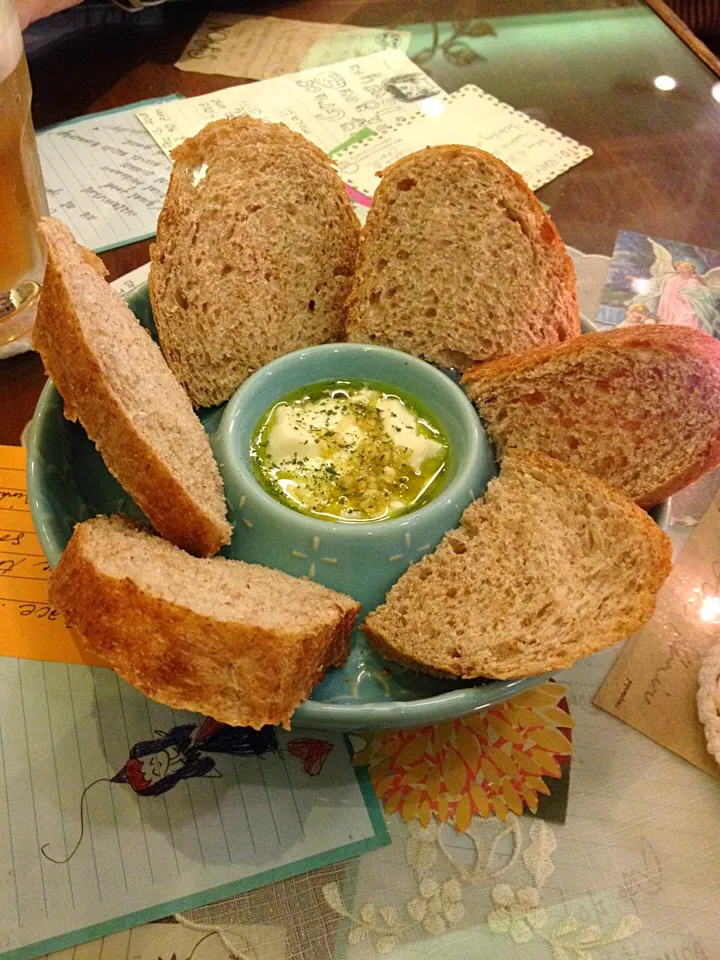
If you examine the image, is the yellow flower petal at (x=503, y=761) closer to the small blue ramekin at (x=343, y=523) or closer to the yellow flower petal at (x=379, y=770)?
the yellow flower petal at (x=379, y=770)

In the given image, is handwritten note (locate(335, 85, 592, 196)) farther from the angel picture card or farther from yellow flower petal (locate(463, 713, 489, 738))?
yellow flower petal (locate(463, 713, 489, 738))

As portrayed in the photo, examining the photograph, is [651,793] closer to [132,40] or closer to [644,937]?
[644,937]

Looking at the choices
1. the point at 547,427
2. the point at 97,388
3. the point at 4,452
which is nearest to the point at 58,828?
the point at 97,388

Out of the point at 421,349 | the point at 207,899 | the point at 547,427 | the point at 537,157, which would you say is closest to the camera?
the point at 207,899

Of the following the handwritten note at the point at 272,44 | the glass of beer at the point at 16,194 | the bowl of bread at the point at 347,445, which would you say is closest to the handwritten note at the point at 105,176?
the glass of beer at the point at 16,194

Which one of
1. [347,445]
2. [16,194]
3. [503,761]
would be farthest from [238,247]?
[503,761]

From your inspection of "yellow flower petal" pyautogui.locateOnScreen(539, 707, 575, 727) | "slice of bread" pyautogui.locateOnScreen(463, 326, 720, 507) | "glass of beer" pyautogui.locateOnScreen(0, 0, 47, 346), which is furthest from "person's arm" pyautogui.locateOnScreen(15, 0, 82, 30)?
"yellow flower petal" pyautogui.locateOnScreen(539, 707, 575, 727)
